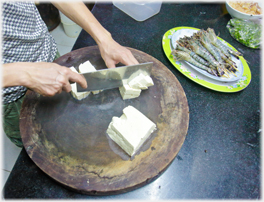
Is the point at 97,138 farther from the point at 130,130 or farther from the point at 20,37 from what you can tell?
the point at 20,37

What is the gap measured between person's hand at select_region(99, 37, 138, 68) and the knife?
149 mm

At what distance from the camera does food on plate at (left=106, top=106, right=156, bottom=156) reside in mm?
1364

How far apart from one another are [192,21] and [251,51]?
981 millimetres

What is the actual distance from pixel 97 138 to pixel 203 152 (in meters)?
1.01

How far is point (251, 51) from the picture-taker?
8.32 feet

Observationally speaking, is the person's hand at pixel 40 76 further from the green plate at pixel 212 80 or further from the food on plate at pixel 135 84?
the green plate at pixel 212 80

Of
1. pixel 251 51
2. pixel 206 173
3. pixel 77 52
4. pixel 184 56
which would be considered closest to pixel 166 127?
pixel 206 173

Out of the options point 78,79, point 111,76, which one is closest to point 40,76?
point 78,79

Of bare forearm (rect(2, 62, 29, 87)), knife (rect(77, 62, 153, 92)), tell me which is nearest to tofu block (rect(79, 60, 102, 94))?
knife (rect(77, 62, 153, 92))

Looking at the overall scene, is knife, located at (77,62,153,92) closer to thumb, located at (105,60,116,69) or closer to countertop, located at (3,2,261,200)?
thumb, located at (105,60,116,69)

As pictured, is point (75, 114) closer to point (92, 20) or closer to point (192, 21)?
point (92, 20)

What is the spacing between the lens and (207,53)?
217 cm

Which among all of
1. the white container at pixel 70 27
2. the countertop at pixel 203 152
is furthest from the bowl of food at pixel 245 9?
the white container at pixel 70 27

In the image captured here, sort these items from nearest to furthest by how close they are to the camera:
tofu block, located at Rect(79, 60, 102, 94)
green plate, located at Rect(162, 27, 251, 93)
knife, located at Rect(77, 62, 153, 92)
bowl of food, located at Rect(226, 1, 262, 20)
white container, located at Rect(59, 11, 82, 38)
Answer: knife, located at Rect(77, 62, 153, 92), tofu block, located at Rect(79, 60, 102, 94), green plate, located at Rect(162, 27, 251, 93), bowl of food, located at Rect(226, 1, 262, 20), white container, located at Rect(59, 11, 82, 38)
